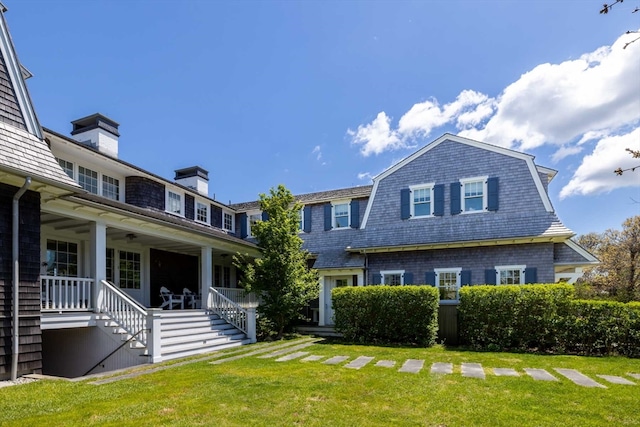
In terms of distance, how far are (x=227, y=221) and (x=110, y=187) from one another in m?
7.25

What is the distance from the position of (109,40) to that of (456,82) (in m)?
11.8

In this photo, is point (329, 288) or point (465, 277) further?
point (329, 288)

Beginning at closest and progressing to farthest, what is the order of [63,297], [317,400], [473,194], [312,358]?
[317,400], [312,358], [63,297], [473,194]

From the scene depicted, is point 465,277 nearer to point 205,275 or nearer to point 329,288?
point 329,288

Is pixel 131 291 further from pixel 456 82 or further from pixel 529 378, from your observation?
pixel 456 82

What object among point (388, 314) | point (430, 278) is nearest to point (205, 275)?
point (388, 314)

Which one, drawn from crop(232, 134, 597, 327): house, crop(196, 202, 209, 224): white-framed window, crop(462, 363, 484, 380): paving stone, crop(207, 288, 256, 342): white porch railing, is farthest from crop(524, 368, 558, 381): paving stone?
crop(196, 202, 209, 224): white-framed window

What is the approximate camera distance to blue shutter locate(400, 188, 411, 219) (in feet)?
51.8

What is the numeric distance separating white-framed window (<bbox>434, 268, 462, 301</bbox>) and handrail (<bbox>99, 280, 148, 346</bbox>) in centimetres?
1016

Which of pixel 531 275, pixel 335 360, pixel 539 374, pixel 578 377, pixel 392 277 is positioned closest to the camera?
pixel 578 377

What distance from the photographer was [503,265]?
545 inches

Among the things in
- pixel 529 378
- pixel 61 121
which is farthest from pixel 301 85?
pixel 529 378

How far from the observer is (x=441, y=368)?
802 cm

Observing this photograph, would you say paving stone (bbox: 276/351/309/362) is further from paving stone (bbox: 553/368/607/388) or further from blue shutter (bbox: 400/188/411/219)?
blue shutter (bbox: 400/188/411/219)
